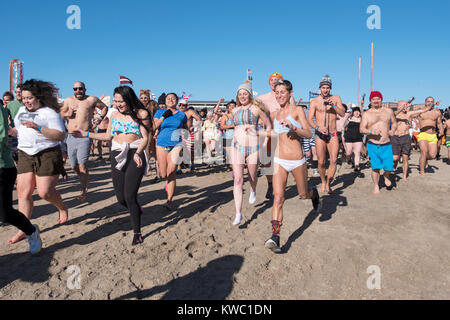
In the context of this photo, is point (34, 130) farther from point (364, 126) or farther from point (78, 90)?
point (364, 126)

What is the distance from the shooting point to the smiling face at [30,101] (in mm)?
3811

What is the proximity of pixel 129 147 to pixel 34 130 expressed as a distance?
1192mm

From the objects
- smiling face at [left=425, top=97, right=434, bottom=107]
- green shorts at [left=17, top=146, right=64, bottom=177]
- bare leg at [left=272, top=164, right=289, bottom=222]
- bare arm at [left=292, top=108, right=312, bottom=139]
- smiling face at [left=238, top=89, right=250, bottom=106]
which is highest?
smiling face at [left=425, top=97, right=434, bottom=107]

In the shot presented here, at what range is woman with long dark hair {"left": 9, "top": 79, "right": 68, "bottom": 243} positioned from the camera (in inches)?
152

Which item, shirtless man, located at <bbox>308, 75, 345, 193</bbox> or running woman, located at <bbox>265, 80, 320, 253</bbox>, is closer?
running woman, located at <bbox>265, 80, 320, 253</bbox>

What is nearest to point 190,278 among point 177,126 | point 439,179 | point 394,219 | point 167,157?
point 167,157

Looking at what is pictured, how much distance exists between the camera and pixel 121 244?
4094 millimetres

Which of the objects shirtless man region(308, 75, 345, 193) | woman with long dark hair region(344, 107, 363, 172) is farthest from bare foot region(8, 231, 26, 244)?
woman with long dark hair region(344, 107, 363, 172)

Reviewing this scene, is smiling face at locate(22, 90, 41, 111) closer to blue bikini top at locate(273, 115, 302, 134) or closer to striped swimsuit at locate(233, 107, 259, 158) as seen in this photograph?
striped swimsuit at locate(233, 107, 259, 158)

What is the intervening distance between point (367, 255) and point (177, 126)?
12.5 ft

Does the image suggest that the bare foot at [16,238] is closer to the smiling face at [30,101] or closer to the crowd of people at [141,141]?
the crowd of people at [141,141]

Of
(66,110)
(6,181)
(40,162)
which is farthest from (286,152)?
(66,110)

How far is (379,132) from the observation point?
6.68 m
